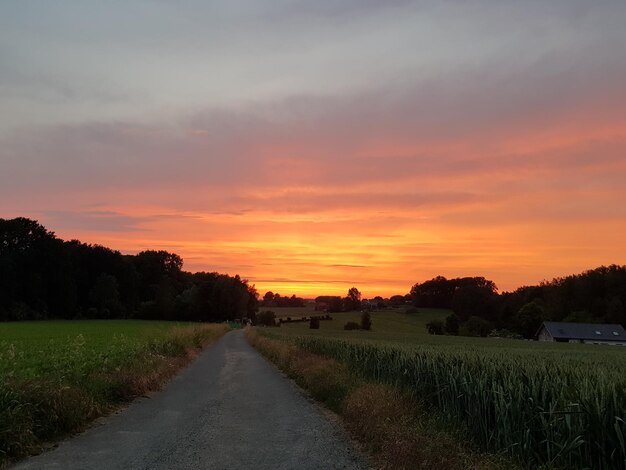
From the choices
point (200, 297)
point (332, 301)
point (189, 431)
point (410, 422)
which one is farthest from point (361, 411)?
point (332, 301)

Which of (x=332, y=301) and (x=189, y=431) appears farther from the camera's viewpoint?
(x=332, y=301)

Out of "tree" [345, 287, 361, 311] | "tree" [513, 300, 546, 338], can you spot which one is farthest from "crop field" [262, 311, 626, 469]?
"tree" [345, 287, 361, 311]

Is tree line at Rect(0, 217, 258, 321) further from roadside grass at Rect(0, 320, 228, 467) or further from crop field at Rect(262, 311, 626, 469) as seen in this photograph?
crop field at Rect(262, 311, 626, 469)

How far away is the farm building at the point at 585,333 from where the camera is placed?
85.4 metres

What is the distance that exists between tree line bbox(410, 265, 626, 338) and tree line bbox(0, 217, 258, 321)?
5298 centimetres

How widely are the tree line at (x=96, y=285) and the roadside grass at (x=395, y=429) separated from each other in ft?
301

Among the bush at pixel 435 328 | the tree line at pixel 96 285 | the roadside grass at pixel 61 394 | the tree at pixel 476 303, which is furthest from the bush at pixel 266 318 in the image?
the roadside grass at pixel 61 394

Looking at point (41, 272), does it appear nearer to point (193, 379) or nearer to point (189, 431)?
point (193, 379)

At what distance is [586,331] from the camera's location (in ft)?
289

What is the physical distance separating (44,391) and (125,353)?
9.57 metres

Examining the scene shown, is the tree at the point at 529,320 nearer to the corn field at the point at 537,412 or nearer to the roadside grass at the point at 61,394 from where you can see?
the roadside grass at the point at 61,394

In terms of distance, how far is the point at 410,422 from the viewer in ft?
27.8

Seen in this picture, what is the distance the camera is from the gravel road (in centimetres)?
754

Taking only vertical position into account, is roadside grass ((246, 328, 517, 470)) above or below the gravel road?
above
